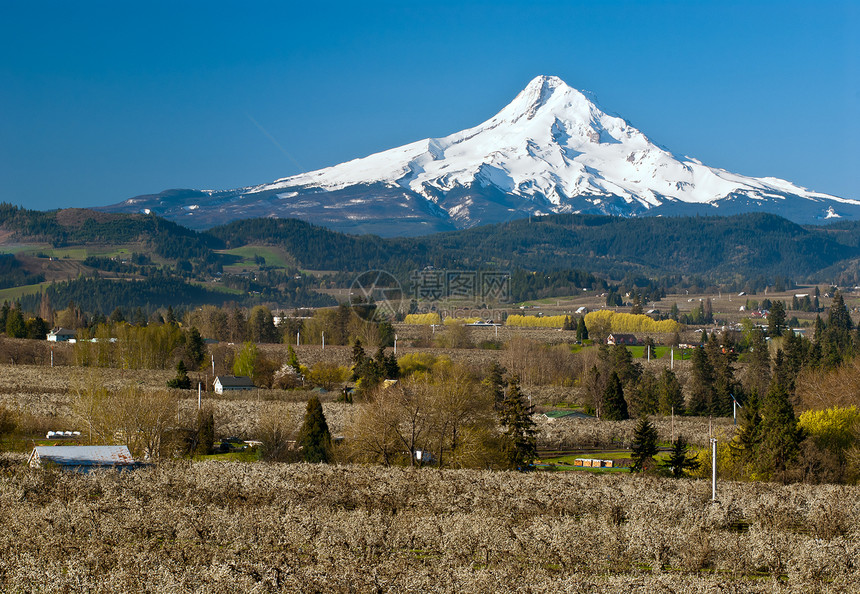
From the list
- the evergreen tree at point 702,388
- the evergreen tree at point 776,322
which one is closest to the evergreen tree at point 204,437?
the evergreen tree at point 702,388

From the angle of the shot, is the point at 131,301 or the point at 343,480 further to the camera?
the point at 131,301

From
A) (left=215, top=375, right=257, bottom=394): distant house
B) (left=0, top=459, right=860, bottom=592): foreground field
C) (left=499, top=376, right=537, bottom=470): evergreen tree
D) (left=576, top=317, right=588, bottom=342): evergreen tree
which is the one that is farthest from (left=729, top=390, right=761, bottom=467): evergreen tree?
(left=576, top=317, right=588, bottom=342): evergreen tree

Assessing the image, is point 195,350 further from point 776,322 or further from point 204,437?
point 776,322

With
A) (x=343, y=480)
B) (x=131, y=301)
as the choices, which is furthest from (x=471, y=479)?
(x=131, y=301)

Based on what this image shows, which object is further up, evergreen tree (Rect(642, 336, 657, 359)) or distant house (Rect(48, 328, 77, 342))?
distant house (Rect(48, 328, 77, 342))

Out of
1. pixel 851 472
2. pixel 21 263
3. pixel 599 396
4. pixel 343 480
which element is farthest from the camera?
pixel 21 263

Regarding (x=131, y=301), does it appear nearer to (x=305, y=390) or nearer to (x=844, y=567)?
(x=305, y=390)

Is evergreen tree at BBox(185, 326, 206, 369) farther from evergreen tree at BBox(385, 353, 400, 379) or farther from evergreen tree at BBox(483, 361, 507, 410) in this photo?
evergreen tree at BBox(483, 361, 507, 410)
